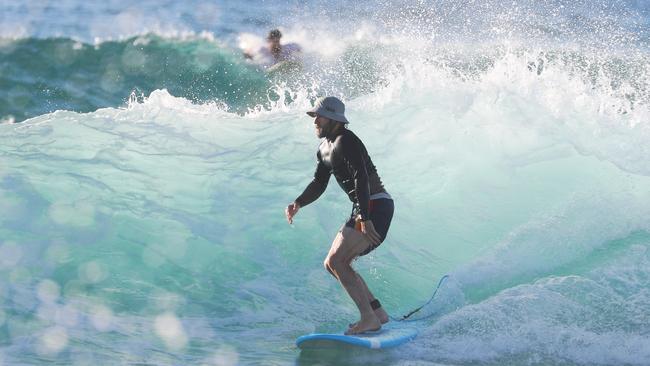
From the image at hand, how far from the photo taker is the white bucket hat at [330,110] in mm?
5605

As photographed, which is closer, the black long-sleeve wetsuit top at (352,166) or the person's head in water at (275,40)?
the black long-sleeve wetsuit top at (352,166)

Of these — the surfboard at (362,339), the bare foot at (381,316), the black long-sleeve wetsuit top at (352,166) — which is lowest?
the surfboard at (362,339)

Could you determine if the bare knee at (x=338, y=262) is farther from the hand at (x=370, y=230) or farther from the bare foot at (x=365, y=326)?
the bare foot at (x=365, y=326)

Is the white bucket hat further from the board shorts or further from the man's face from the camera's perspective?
the board shorts

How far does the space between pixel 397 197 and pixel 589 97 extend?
237cm

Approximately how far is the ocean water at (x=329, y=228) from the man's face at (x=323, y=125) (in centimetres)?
146

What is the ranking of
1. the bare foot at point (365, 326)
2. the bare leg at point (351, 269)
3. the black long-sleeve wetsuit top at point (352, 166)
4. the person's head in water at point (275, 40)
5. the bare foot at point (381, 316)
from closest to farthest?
the black long-sleeve wetsuit top at point (352, 166) < the bare leg at point (351, 269) < the bare foot at point (365, 326) < the bare foot at point (381, 316) < the person's head in water at point (275, 40)

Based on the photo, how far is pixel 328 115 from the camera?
18.4ft

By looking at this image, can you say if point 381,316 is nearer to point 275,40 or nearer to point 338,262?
point 338,262

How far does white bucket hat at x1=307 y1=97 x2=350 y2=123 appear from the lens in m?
5.61

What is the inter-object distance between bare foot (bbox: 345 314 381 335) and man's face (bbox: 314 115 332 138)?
1.30 metres

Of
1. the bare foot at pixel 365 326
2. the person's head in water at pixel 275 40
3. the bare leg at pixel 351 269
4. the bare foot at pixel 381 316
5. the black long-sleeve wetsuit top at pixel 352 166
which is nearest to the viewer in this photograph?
the black long-sleeve wetsuit top at pixel 352 166

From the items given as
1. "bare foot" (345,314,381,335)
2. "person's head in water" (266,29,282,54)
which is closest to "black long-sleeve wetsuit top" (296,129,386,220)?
"bare foot" (345,314,381,335)

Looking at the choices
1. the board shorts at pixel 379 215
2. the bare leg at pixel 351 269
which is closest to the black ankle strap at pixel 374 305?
the bare leg at pixel 351 269
